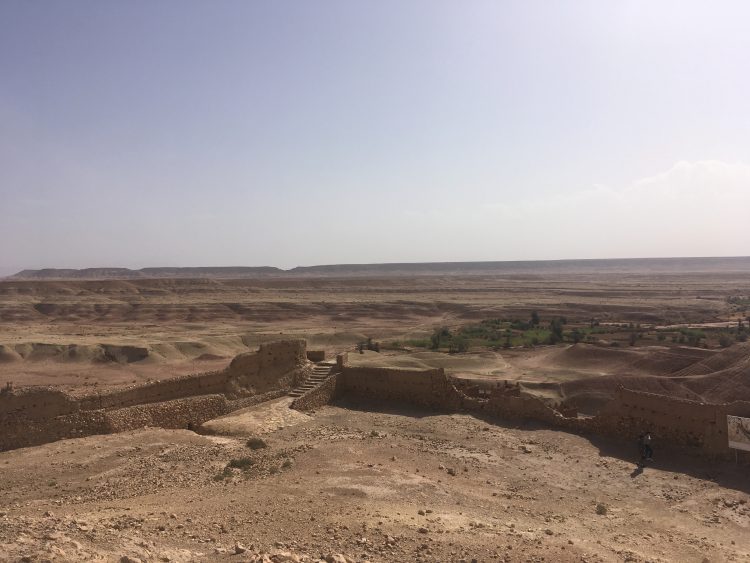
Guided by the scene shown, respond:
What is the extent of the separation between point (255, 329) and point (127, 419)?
Answer: 1638 inches

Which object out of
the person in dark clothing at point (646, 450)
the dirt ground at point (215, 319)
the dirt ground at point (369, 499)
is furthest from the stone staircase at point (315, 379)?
the dirt ground at point (215, 319)

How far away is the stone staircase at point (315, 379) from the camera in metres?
19.2

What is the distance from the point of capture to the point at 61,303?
235 ft

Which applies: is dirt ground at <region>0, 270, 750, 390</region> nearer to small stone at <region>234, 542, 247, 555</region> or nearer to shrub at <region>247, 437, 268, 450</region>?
shrub at <region>247, 437, 268, 450</region>

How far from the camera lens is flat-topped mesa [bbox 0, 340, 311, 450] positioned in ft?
43.1

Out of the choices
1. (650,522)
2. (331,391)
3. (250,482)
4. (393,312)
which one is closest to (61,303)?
(393,312)

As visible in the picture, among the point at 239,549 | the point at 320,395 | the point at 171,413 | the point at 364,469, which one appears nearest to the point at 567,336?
the point at 320,395

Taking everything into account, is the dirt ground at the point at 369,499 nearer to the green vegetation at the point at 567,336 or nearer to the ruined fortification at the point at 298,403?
the ruined fortification at the point at 298,403

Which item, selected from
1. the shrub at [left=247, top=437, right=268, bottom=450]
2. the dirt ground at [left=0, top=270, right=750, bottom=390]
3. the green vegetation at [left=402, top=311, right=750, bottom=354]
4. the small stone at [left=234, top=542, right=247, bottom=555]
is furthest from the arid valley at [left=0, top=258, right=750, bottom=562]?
the green vegetation at [left=402, top=311, right=750, bottom=354]

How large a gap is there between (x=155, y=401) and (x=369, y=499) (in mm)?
7977

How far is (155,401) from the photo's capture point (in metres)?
15.5

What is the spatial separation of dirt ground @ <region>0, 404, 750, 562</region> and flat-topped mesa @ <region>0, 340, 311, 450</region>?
1.92 ft

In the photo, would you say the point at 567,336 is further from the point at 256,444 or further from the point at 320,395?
the point at 256,444

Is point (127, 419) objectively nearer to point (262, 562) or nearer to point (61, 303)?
point (262, 562)
